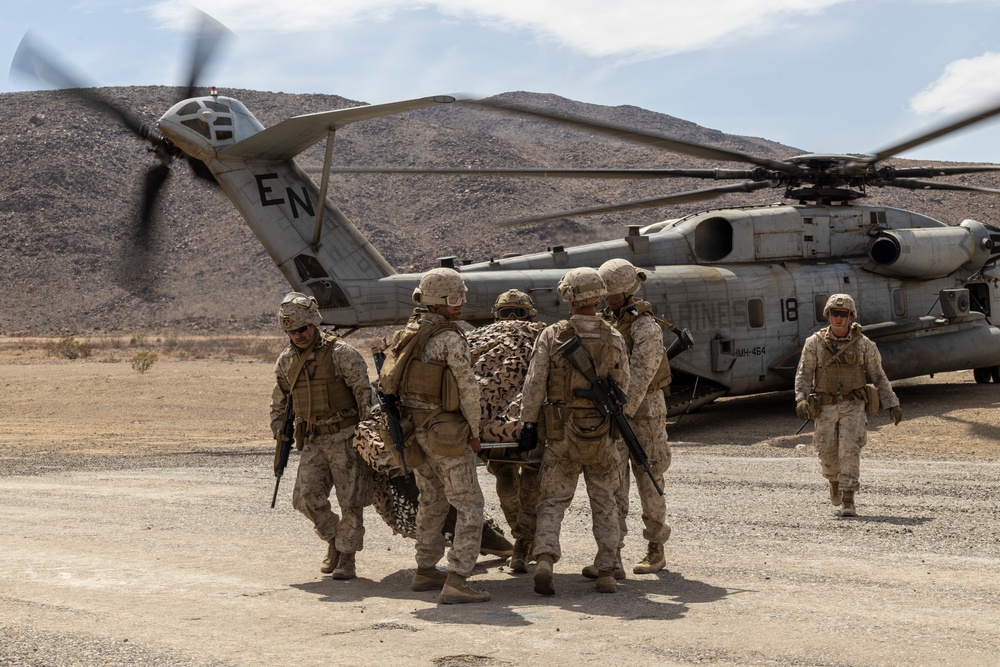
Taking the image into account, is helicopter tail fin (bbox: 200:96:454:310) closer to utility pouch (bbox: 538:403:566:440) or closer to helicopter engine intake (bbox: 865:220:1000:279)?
helicopter engine intake (bbox: 865:220:1000:279)

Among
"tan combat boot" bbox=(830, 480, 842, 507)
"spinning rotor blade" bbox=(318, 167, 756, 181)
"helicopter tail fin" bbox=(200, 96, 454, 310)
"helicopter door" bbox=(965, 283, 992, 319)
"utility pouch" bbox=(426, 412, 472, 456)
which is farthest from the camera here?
"helicopter door" bbox=(965, 283, 992, 319)

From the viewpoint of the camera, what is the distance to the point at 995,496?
10.8 meters

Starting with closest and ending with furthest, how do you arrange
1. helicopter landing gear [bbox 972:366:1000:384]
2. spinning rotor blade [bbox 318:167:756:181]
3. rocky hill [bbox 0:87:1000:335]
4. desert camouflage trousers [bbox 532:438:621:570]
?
1. desert camouflage trousers [bbox 532:438:621:570]
2. spinning rotor blade [bbox 318:167:756:181]
3. helicopter landing gear [bbox 972:366:1000:384]
4. rocky hill [bbox 0:87:1000:335]

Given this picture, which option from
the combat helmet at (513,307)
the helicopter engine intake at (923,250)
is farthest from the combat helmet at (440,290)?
the helicopter engine intake at (923,250)

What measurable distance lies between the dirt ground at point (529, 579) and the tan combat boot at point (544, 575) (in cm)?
9

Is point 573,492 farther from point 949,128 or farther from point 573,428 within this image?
point 949,128

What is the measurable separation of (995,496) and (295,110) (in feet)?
272

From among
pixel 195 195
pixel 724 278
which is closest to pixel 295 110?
pixel 195 195

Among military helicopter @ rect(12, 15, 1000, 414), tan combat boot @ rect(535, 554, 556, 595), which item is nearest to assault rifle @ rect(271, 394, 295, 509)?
tan combat boot @ rect(535, 554, 556, 595)

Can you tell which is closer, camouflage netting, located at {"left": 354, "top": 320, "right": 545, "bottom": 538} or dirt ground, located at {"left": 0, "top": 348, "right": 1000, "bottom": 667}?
dirt ground, located at {"left": 0, "top": 348, "right": 1000, "bottom": 667}

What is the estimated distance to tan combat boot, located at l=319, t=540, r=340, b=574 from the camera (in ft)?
26.0

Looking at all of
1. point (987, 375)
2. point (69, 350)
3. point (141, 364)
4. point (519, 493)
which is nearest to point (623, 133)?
point (519, 493)

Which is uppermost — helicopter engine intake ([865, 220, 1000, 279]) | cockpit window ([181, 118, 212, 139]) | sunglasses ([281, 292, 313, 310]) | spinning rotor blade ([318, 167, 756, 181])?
cockpit window ([181, 118, 212, 139])

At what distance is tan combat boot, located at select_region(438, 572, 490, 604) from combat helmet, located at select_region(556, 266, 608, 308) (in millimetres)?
1807
